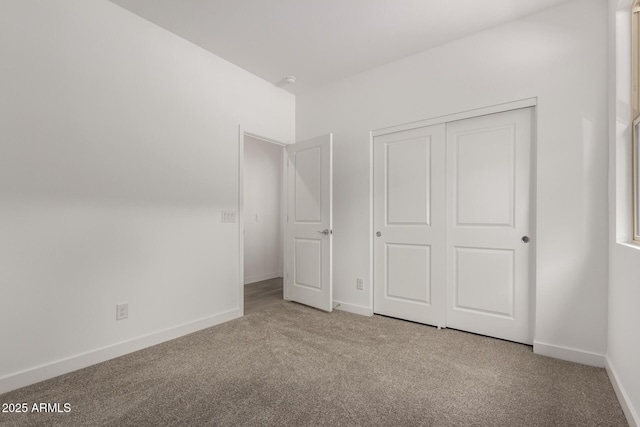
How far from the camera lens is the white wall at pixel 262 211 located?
5199mm

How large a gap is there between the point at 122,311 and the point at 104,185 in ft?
3.22

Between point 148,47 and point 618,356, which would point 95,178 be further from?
point 618,356

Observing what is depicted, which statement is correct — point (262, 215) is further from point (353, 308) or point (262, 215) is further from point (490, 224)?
point (490, 224)

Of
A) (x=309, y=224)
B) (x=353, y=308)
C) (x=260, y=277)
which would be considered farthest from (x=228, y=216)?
(x=260, y=277)

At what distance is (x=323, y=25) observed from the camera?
2.57 metres

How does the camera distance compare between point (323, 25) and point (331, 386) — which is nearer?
point (331, 386)

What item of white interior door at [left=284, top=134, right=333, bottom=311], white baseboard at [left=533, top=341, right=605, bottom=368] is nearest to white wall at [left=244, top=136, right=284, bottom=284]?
white interior door at [left=284, top=134, right=333, bottom=311]

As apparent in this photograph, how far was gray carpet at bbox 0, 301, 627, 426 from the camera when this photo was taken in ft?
5.27

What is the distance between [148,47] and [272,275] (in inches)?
157

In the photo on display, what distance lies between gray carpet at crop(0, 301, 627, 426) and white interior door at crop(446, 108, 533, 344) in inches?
9.4

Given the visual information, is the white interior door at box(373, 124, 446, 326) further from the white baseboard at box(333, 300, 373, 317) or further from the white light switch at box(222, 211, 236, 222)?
the white light switch at box(222, 211, 236, 222)

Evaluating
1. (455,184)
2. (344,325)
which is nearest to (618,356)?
(455,184)

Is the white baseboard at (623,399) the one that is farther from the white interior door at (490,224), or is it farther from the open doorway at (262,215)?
the open doorway at (262,215)

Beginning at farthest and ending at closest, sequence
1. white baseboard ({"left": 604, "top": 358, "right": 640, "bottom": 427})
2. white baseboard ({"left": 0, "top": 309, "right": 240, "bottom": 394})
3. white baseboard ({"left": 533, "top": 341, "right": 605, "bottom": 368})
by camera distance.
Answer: white baseboard ({"left": 533, "top": 341, "right": 605, "bottom": 368}) < white baseboard ({"left": 0, "top": 309, "right": 240, "bottom": 394}) < white baseboard ({"left": 604, "top": 358, "right": 640, "bottom": 427})
